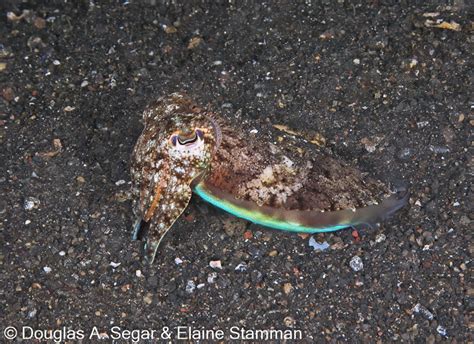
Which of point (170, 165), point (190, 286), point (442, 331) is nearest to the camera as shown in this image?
point (442, 331)

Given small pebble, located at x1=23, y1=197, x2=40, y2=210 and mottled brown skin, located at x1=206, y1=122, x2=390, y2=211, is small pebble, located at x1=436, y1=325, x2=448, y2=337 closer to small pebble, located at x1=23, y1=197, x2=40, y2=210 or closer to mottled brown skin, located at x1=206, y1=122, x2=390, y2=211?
mottled brown skin, located at x1=206, y1=122, x2=390, y2=211

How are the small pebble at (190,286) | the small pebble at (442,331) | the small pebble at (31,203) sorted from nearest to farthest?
1. the small pebble at (442,331)
2. the small pebble at (190,286)
3. the small pebble at (31,203)

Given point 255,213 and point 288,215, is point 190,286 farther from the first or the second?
point 288,215

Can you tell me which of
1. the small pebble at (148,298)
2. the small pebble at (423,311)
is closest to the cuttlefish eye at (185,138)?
the small pebble at (148,298)

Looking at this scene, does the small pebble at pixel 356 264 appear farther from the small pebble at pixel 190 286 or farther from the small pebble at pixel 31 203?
the small pebble at pixel 31 203

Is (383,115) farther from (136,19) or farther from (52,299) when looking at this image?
(52,299)

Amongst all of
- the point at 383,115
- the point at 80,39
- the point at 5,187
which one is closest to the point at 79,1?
the point at 80,39

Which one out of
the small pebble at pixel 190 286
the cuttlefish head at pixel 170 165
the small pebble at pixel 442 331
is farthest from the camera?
the small pebble at pixel 190 286

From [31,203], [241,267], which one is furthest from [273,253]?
[31,203]
